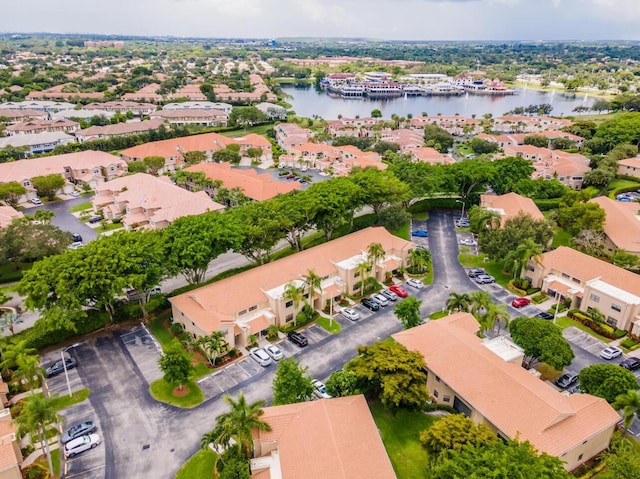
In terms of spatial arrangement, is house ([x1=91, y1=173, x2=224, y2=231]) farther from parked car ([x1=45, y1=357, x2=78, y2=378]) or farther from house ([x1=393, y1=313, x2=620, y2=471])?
house ([x1=393, y1=313, x2=620, y2=471])

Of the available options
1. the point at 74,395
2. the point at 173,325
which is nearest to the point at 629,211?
the point at 173,325

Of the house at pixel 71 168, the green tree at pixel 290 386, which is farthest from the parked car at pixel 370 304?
the house at pixel 71 168

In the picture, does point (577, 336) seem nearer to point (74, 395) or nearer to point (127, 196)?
point (74, 395)

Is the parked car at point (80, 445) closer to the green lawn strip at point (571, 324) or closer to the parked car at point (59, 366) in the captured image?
the parked car at point (59, 366)

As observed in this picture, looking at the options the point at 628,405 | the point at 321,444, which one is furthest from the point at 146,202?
the point at 628,405

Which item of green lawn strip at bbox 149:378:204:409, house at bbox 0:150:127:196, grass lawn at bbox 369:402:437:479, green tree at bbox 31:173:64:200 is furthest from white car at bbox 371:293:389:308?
house at bbox 0:150:127:196

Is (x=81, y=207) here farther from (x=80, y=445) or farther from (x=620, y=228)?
(x=620, y=228)
